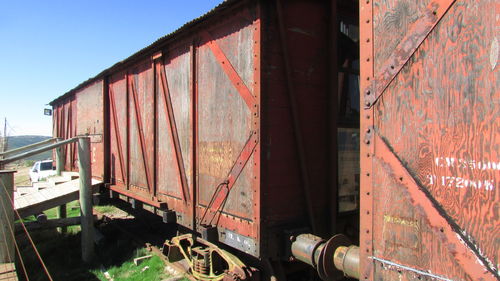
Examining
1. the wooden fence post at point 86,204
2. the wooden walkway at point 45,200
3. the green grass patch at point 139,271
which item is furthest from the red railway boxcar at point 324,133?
the wooden walkway at point 45,200

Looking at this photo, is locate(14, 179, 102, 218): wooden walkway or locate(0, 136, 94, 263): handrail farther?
locate(0, 136, 94, 263): handrail

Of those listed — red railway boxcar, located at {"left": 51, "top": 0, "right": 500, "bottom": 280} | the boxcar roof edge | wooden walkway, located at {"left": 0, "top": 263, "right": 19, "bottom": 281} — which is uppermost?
the boxcar roof edge

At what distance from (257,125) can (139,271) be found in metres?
4.17

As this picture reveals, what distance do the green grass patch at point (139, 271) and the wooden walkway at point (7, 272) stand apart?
1.62 meters

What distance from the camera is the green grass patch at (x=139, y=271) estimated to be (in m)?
6.23

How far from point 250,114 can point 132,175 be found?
469 centimetres

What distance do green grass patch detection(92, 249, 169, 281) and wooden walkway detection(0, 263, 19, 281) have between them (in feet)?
5.31

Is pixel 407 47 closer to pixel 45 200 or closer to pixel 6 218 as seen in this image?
pixel 6 218

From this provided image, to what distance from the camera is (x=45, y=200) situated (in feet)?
24.6

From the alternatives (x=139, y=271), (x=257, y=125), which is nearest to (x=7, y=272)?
(x=139, y=271)

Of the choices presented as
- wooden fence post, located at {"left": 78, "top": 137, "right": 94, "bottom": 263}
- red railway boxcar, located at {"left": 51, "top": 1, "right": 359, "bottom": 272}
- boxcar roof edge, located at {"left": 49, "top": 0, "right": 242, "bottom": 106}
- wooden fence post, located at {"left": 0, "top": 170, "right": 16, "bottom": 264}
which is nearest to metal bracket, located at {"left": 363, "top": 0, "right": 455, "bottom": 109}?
red railway boxcar, located at {"left": 51, "top": 1, "right": 359, "bottom": 272}

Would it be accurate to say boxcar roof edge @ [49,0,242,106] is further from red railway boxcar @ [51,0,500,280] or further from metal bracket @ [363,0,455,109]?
metal bracket @ [363,0,455,109]

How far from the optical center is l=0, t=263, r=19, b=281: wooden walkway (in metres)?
4.77

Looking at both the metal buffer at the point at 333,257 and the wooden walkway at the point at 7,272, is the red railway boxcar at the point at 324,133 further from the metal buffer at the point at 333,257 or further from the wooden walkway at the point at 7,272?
the wooden walkway at the point at 7,272
